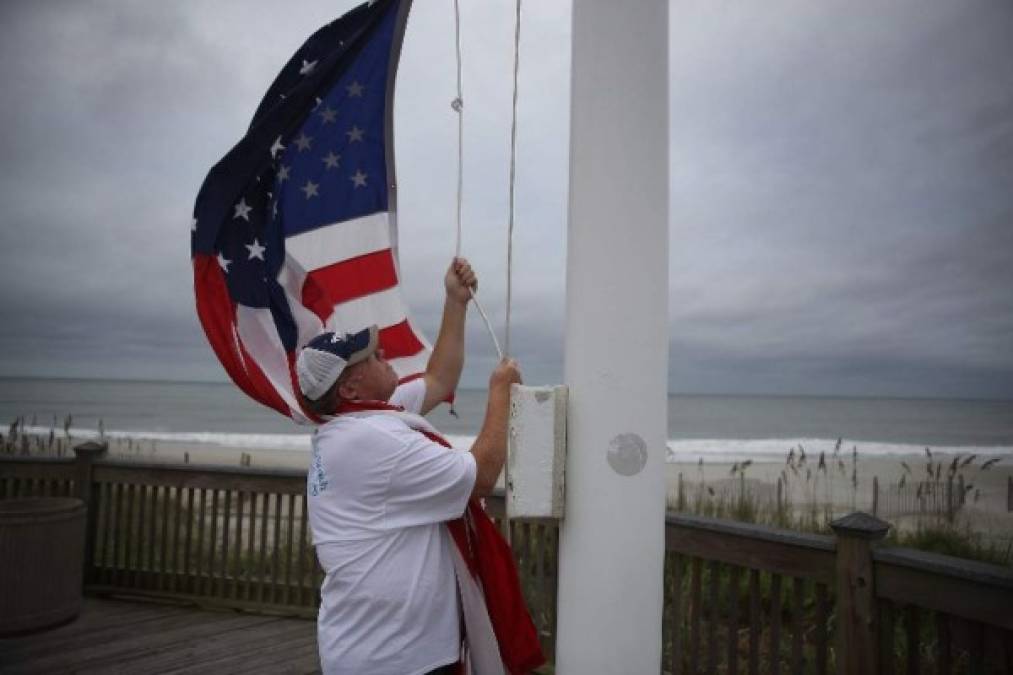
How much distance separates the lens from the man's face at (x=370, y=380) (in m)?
1.80

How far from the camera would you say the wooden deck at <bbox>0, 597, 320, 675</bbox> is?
375 centimetres

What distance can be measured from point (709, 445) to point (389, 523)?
26.2 metres

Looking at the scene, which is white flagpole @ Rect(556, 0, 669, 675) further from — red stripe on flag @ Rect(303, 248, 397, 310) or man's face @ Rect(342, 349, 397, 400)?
red stripe on flag @ Rect(303, 248, 397, 310)

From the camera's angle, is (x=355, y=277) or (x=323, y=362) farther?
(x=355, y=277)

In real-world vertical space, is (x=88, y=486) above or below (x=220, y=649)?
above

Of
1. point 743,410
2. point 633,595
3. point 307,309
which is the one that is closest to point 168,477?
point 307,309

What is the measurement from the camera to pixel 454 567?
173cm

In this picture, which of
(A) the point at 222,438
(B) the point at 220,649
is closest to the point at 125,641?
(B) the point at 220,649

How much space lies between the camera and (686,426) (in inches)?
1404

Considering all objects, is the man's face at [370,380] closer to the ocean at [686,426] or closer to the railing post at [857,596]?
the railing post at [857,596]

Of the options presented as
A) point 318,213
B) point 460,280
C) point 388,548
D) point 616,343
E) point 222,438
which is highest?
point 318,213

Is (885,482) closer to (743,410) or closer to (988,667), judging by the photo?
(988,667)

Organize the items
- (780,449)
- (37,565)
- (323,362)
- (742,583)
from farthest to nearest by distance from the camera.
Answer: (780,449) → (742,583) → (37,565) → (323,362)

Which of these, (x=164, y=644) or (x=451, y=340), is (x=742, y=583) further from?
(x=164, y=644)
